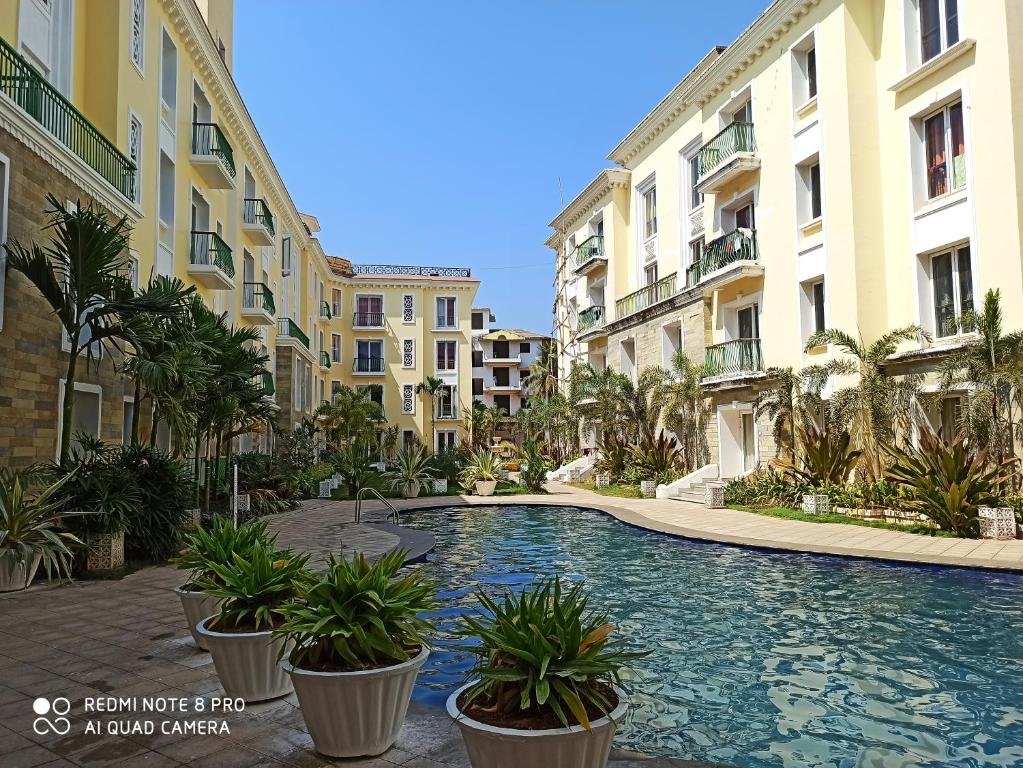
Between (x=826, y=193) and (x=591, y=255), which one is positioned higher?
(x=591, y=255)

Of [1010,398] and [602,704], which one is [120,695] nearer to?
[602,704]

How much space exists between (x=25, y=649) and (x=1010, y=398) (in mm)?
14338

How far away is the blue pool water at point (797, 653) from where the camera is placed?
4.86m

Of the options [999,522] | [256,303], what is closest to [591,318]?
[256,303]

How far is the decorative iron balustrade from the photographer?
46031 mm

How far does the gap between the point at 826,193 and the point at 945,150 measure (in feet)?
9.21

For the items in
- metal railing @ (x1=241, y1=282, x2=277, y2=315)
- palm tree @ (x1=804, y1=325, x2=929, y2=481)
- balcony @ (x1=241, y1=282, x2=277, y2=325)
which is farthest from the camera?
metal railing @ (x1=241, y1=282, x2=277, y2=315)

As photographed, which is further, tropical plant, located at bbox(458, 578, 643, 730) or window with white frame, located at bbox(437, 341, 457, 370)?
window with white frame, located at bbox(437, 341, 457, 370)

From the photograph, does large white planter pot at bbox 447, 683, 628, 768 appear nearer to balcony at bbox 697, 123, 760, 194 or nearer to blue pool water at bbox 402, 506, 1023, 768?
blue pool water at bbox 402, 506, 1023, 768

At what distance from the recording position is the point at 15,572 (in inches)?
322

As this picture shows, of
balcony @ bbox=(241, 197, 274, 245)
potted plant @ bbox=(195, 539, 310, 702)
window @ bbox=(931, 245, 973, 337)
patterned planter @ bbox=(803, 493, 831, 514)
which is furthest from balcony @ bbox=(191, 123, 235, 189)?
window @ bbox=(931, 245, 973, 337)

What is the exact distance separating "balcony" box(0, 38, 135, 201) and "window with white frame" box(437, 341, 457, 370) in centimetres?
3199

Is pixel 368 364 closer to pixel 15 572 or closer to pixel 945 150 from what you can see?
pixel 945 150

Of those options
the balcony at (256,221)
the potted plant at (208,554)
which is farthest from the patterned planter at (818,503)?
the balcony at (256,221)
